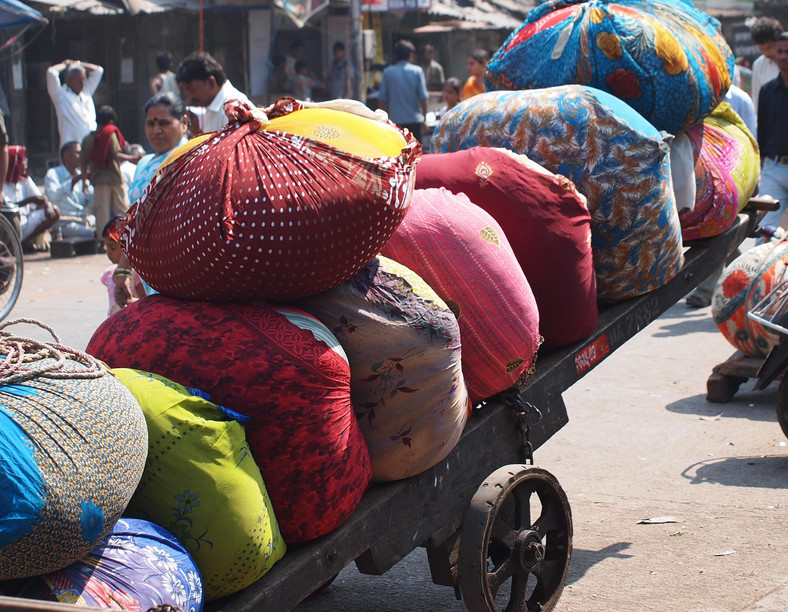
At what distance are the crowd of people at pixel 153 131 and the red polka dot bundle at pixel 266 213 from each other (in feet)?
7.18

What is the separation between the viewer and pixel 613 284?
3.52 meters

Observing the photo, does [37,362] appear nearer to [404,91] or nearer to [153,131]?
[153,131]

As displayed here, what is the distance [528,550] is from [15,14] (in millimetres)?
11632

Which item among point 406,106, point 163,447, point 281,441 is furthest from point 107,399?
point 406,106

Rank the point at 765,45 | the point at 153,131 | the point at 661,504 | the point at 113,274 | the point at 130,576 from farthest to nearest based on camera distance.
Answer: the point at 765,45
the point at 153,131
the point at 113,274
the point at 661,504
the point at 130,576

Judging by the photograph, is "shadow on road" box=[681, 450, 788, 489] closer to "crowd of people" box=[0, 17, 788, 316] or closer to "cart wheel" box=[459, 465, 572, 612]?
"cart wheel" box=[459, 465, 572, 612]

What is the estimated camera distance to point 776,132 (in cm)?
749

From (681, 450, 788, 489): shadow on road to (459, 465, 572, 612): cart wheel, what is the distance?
1.48 meters

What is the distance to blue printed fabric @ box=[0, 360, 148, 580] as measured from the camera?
5.49ft

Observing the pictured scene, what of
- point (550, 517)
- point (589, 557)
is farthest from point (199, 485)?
point (589, 557)

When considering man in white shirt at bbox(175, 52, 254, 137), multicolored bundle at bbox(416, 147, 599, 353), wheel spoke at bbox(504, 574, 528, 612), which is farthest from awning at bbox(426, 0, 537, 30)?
wheel spoke at bbox(504, 574, 528, 612)

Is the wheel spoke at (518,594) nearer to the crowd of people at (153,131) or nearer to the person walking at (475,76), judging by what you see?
the crowd of people at (153,131)

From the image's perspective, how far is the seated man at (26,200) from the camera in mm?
11289

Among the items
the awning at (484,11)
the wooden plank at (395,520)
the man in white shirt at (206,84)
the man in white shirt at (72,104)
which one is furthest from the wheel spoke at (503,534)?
the awning at (484,11)
